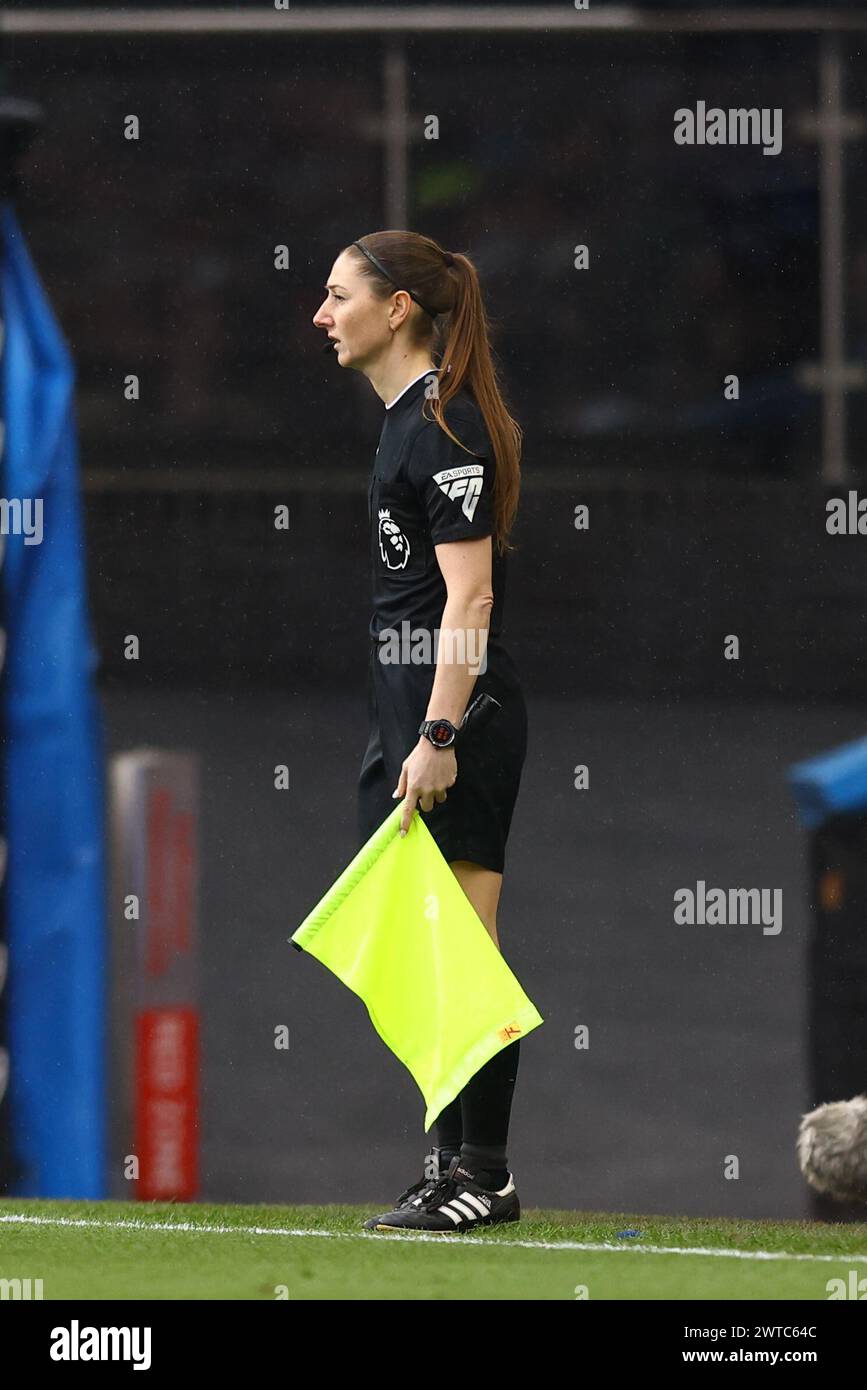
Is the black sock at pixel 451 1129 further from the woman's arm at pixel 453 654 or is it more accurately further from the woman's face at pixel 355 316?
the woman's face at pixel 355 316

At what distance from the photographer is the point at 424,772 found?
367cm

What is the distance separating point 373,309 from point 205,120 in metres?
2.36

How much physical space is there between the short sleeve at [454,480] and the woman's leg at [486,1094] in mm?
581

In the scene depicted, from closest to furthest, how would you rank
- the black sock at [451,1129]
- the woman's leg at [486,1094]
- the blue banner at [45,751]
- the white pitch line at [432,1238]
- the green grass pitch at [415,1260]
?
the green grass pitch at [415,1260] < the white pitch line at [432,1238] < the woman's leg at [486,1094] < the black sock at [451,1129] < the blue banner at [45,751]

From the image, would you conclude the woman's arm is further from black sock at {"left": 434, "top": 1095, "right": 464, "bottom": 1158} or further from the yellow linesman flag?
black sock at {"left": 434, "top": 1095, "right": 464, "bottom": 1158}

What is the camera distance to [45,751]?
20.0 ft

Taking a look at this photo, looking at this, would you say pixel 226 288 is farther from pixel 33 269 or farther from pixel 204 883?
pixel 204 883

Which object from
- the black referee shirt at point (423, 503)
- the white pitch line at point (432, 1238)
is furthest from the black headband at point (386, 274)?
the white pitch line at point (432, 1238)

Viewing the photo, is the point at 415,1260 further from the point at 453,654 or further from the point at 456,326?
the point at 456,326

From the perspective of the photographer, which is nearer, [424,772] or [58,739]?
[424,772]

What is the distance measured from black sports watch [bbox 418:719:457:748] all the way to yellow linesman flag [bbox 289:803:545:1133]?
0.14 meters

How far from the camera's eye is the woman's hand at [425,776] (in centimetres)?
367

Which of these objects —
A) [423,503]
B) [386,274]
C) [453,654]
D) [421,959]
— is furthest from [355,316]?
[421,959]
